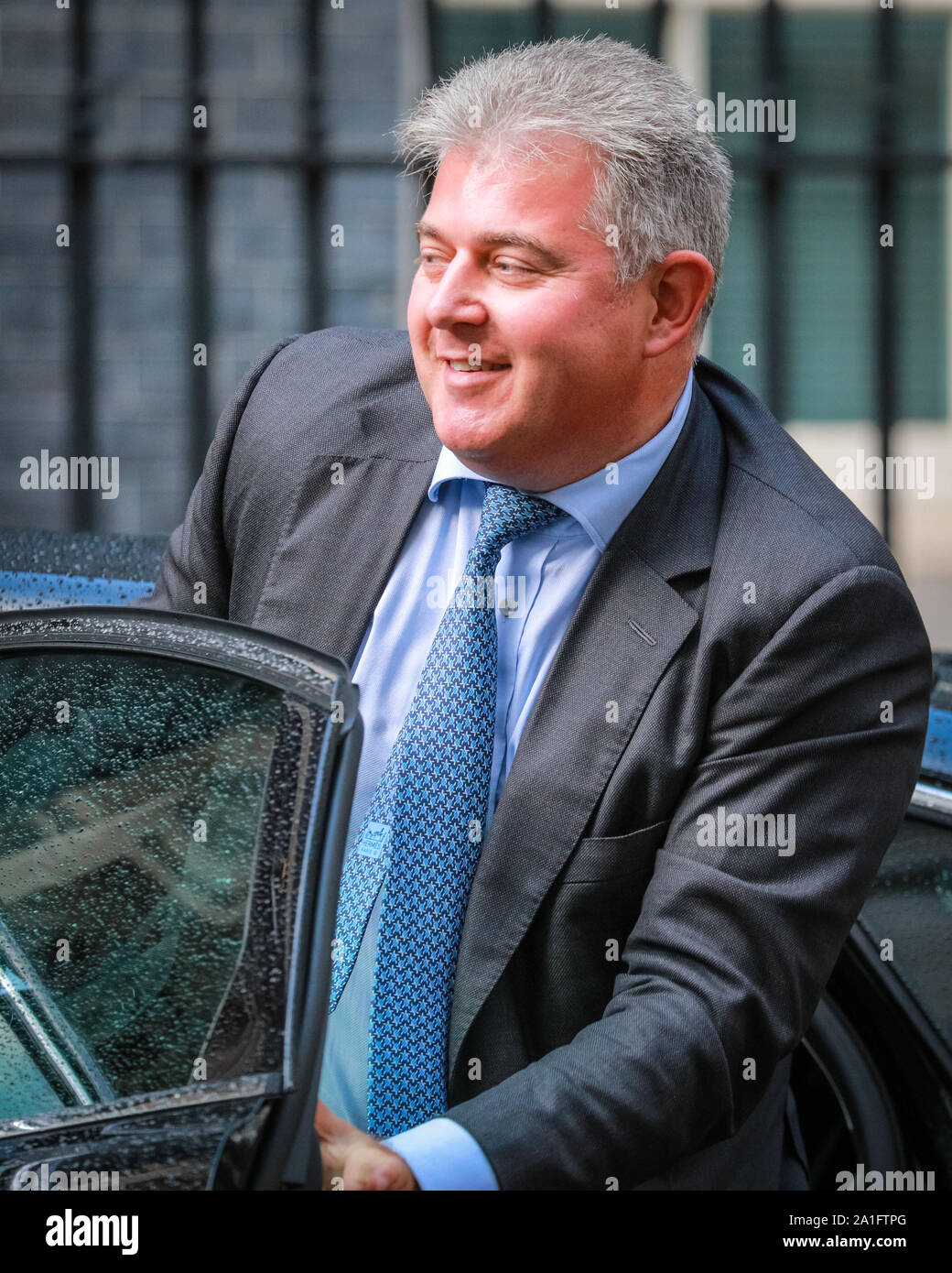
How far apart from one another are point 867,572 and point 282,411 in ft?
2.76

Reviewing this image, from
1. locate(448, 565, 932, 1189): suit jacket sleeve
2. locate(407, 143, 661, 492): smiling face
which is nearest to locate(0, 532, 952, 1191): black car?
locate(448, 565, 932, 1189): suit jacket sleeve

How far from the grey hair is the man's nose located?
0.13m

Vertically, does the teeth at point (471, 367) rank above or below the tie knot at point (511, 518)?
above

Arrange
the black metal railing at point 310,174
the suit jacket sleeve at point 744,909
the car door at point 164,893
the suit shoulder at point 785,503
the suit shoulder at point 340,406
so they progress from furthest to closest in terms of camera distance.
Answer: the black metal railing at point 310,174 → the suit shoulder at point 340,406 → the suit shoulder at point 785,503 → the suit jacket sleeve at point 744,909 → the car door at point 164,893

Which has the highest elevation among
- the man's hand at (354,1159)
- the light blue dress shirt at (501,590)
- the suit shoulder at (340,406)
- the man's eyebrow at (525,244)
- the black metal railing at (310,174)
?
the black metal railing at (310,174)

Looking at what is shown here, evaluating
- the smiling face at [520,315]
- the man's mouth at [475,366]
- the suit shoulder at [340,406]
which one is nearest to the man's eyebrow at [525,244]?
the smiling face at [520,315]

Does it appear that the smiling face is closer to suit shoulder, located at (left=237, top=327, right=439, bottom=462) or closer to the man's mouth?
the man's mouth

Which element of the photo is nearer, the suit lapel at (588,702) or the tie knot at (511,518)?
the suit lapel at (588,702)

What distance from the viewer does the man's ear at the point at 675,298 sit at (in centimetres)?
180

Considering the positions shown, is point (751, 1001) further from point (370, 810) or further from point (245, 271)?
point (245, 271)

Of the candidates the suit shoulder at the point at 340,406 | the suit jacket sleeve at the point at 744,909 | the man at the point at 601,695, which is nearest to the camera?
the suit jacket sleeve at the point at 744,909

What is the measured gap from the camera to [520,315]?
5.51 feet

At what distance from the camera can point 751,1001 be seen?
5.33 feet

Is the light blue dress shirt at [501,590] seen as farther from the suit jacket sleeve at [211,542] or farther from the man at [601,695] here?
the suit jacket sleeve at [211,542]
